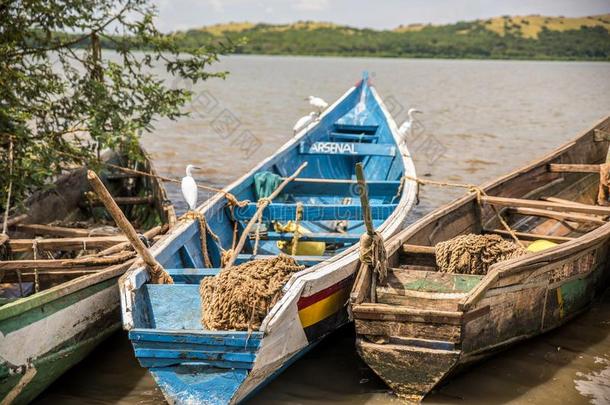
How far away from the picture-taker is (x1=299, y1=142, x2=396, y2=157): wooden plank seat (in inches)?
420

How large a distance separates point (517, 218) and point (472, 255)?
9.44 ft

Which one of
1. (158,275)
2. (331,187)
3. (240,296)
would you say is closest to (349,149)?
(331,187)

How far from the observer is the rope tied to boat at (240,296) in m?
5.15

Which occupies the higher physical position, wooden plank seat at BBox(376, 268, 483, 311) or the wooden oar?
the wooden oar

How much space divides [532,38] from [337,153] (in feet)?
248

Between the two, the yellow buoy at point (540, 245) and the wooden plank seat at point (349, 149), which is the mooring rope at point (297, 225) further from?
the wooden plank seat at point (349, 149)

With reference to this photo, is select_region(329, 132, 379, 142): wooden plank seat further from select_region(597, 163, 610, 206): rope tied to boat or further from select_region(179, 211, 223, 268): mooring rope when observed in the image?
select_region(179, 211, 223, 268): mooring rope

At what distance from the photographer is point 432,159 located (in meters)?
17.3

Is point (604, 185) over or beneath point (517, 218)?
over

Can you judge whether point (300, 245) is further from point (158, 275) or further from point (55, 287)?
point (55, 287)

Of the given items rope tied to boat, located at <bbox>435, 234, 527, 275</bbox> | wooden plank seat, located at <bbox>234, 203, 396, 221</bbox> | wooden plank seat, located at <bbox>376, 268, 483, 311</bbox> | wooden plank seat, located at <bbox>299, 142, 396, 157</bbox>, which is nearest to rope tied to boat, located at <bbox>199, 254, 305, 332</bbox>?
wooden plank seat, located at <bbox>376, 268, 483, 311</bbox>

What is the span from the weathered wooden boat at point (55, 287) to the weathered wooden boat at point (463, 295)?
218cm

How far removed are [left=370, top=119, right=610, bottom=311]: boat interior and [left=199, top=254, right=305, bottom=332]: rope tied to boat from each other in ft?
3.46

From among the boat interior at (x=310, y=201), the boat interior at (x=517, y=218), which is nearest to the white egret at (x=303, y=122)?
the boat interior at (x=310, y=201)
